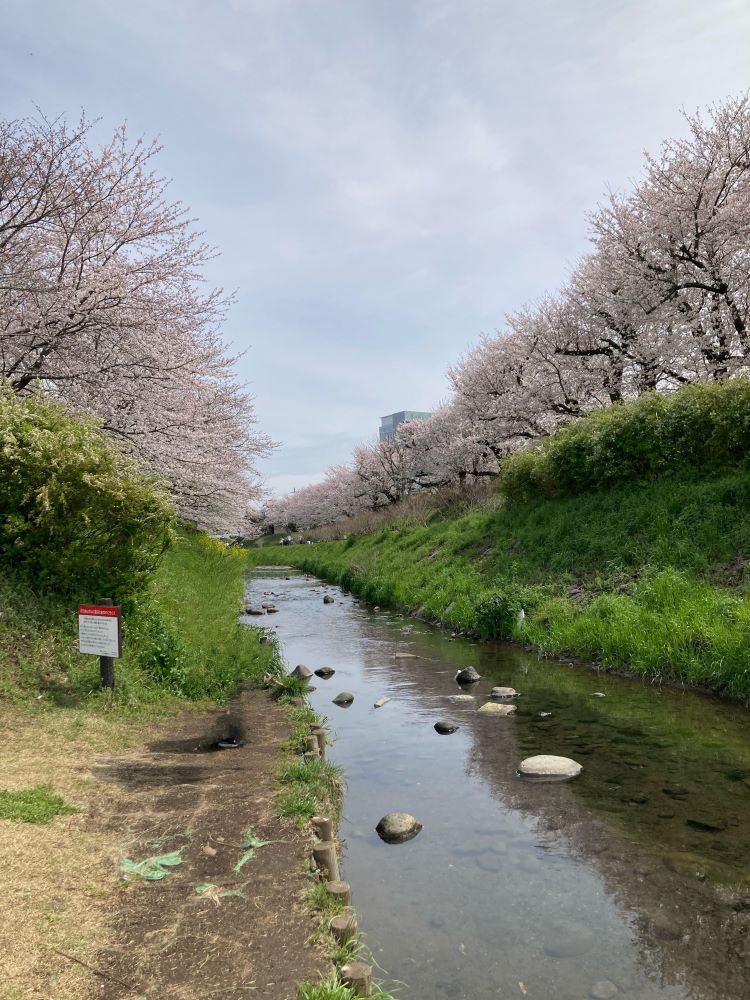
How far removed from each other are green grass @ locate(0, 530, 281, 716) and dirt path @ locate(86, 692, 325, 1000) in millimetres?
1679

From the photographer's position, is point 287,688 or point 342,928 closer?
point 342,928

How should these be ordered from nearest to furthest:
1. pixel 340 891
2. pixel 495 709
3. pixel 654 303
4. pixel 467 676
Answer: pixel 340 891
pixel 495 709
pixel 467 676
pixel 654 303

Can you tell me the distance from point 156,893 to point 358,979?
1594mm

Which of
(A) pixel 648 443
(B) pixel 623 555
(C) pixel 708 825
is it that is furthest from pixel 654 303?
(C) pixel 708 825

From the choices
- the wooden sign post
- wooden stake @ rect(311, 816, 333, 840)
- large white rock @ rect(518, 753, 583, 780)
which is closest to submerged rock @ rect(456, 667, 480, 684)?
large white rock @ rect(518, 753, 583, 780)

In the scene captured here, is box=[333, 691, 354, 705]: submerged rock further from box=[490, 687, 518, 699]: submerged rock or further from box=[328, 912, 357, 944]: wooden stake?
box=[328, 912, 357, 944]: wooden stake

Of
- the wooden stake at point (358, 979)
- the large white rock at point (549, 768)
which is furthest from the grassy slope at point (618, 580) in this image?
the wooden stake at point (358, 979)

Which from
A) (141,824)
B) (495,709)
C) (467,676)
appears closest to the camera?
(141,824)

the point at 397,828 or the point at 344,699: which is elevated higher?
the point at 344,699

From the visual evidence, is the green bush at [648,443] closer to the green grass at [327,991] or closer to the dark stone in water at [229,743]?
the dark stone in water at [229,743]

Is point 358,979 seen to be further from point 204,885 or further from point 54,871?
point 54,871

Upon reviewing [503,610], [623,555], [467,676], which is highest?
[623,555]

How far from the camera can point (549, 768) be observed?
676 cm

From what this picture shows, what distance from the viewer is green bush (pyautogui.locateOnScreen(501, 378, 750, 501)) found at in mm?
13125
